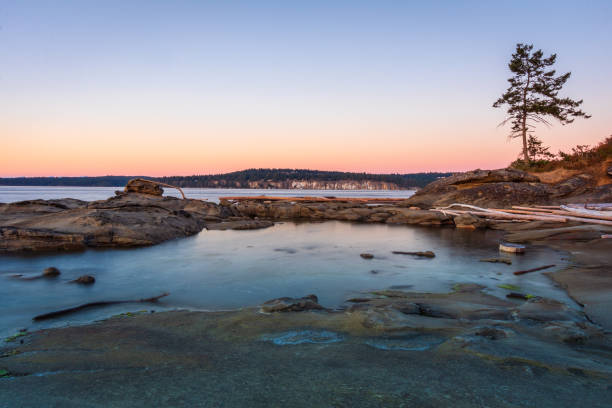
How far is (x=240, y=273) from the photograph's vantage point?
6859 mm

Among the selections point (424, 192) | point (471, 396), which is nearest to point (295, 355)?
point (471, 396)

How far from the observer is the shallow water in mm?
4918

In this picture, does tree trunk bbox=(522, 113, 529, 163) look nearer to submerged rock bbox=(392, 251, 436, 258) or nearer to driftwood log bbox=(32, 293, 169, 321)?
submerged rock bbox=(392, 251, 436, 258)

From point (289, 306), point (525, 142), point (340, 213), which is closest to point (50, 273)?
point (289, 306)

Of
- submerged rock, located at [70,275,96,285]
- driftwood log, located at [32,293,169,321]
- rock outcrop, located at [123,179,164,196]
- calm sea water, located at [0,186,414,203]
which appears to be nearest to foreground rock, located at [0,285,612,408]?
driftwood log, located at [32,293,169,321]

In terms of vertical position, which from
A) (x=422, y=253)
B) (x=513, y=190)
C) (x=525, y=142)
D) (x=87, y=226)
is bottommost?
(x=422, y=253)

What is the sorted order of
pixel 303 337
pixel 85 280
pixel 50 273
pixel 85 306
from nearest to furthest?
1. pixel 303 337
2. pixel 85 306
3. pixel 85 280
4. pixel 50 273

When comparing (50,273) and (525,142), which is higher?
→ (525,142)

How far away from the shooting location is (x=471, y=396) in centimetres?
204

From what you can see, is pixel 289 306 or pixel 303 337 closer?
pixel 303 337

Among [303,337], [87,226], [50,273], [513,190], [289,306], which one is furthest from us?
[513,190]

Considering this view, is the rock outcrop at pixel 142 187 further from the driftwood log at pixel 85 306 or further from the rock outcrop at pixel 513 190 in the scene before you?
the rock outcrop at pixel 513 190

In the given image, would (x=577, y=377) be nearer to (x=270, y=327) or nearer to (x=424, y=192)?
(x=270, y=327)

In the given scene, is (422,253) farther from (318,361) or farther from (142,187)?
(142,187)
